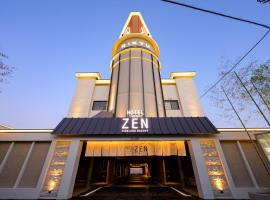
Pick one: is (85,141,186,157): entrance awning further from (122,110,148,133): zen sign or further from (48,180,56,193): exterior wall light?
(48,180,56,193): exterior wall light

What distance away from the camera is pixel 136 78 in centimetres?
1839

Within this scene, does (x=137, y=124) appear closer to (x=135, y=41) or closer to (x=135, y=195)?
(x=135, y=195)

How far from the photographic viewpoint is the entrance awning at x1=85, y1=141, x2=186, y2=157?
35.9 ft

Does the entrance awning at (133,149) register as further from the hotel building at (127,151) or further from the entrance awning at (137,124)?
the entrance awning at (137,124)

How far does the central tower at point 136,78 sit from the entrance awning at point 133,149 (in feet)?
16.9

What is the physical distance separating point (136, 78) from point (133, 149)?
32.3ft

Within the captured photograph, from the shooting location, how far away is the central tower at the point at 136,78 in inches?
660

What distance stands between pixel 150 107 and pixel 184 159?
690 cm

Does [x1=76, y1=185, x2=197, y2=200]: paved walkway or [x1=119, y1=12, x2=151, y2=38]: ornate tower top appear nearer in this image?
[x1=76, y1=185, x2=197, y2=200]: paved walkway

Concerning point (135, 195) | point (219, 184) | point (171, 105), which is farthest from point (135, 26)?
point (219, 184)

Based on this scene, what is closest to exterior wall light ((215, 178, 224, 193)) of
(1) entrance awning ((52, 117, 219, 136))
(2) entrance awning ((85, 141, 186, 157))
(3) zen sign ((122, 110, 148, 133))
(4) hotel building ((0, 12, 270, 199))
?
(4) hotel building ((0, 12, 270, 199))

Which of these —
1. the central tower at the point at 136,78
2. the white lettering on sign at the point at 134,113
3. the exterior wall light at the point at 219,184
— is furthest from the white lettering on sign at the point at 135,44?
the exterior wall light at the point at 219,184

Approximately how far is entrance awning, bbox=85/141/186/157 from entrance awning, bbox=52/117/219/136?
5.84ft

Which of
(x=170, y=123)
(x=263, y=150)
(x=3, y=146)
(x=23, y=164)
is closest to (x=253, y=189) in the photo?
(x=263, y=150)
